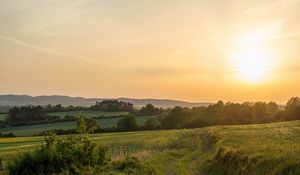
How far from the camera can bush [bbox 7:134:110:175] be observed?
2625 centimetres

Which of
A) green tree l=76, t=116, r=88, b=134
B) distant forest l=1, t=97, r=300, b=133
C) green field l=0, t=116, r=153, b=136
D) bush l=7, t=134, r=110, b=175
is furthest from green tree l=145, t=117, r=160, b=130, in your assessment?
bush l=7, t=134, r=110, b=175

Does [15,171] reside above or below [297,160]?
below

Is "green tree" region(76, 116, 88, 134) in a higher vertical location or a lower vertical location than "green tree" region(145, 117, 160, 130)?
higher

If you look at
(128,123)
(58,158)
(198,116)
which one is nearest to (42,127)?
(128,123)

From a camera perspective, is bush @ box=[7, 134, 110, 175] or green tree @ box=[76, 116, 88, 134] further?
green tree @ box=[76, 116, 88, 134]

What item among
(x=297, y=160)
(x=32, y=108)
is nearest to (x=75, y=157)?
(x=297, y=160)

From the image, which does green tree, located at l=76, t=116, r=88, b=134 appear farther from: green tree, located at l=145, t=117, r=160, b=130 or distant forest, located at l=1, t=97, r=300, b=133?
green tree, located at l=145, t=117, r=160, b=130

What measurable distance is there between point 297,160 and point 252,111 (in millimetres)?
114392

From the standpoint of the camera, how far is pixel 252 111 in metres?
128

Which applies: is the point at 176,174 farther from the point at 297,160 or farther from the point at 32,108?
the point at 32,108

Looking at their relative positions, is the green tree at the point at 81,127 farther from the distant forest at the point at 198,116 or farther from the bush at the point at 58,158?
the distant forest at the point at 198,116

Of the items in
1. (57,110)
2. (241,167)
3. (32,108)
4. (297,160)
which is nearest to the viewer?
(297,160)

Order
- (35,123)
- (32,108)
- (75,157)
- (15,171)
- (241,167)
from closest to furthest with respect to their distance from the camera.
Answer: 1. (241,167)
2. (15,171)
3. (75,157)
4. (35,123)
5. (32,108)

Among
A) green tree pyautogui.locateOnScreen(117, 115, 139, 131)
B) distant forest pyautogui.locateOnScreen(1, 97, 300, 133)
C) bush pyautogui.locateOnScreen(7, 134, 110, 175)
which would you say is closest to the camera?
bush pyautogui.locateOnScreen(7, 134, 110, 175)
